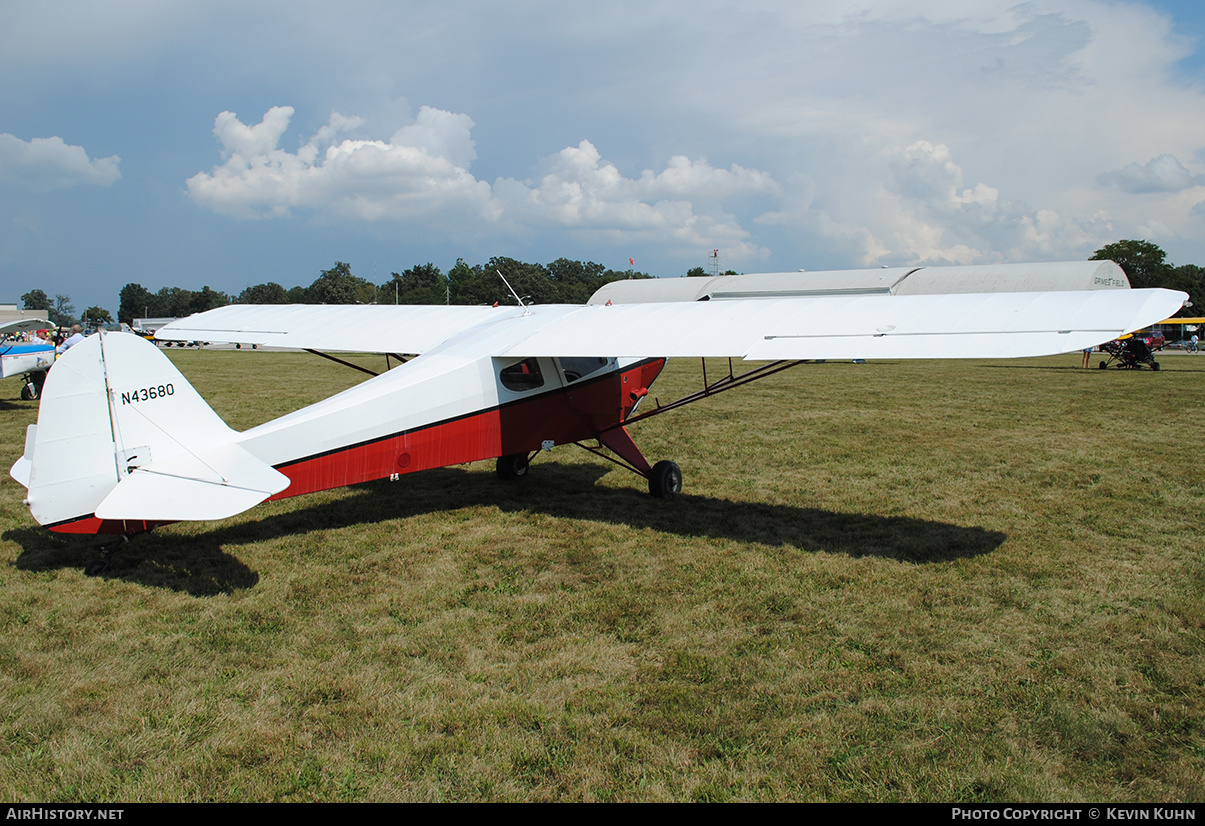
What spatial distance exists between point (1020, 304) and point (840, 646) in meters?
3.29

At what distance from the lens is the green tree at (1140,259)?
8006 cm

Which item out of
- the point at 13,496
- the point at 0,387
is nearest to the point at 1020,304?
the point at 13,496

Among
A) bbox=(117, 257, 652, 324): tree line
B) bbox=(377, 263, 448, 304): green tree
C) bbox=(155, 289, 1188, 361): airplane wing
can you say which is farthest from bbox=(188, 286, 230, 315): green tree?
bbox=(155, 289, 1188, 361): airplane wing

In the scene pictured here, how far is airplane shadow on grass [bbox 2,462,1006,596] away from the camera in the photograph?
17.5 feet

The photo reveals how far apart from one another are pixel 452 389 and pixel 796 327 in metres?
3.13

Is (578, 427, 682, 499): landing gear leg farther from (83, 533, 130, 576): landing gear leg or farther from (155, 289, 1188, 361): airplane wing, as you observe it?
(83, 533, 130, 576): landing gear leg

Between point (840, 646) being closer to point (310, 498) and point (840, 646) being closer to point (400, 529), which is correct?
point (400, 529)

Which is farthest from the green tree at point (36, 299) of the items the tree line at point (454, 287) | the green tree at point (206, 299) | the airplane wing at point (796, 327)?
the airplane wing at point (796, 327)

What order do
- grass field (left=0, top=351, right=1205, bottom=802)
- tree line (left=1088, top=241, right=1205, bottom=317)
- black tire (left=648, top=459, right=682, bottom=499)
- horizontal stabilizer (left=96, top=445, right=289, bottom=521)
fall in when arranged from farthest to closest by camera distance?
1. tree line (left=1088, top=241, right=1205, bottom=317)
2. black tire (left=648, top=459, right=682, bottom=499)
3. horizontal stabilizer (left=96, top=445, right=289, bottom=521)
4. grass field (left=0, top=351, right=1205, bottom=802)

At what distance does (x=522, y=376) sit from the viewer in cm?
705

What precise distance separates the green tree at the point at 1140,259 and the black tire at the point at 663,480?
94266mm

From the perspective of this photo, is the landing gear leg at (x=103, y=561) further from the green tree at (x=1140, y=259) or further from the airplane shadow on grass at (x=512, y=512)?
the green tree at (x=1140, y=259)

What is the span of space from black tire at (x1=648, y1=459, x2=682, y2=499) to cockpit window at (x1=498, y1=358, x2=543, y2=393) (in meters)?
1.60
